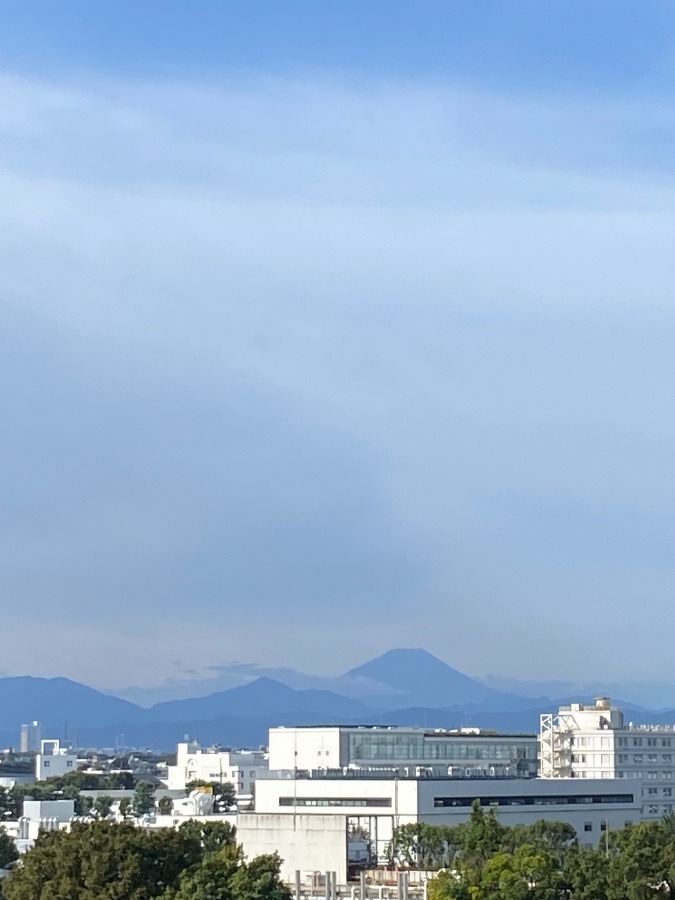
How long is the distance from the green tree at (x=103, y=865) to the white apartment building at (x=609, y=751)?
75.5 metres

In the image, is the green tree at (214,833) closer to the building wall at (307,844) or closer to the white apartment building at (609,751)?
the building wall at (307,844)

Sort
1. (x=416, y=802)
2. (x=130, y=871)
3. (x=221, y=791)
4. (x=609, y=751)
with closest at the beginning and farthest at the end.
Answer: (x=130, y=871), (x=416, y=802), (x=609, y=751), (x=221, y=791)

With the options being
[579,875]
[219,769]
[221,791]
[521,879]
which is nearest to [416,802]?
[521,879]

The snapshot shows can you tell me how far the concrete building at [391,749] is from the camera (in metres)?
117

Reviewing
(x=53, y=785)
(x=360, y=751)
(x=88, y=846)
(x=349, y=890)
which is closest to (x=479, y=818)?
(x=349, y=890)

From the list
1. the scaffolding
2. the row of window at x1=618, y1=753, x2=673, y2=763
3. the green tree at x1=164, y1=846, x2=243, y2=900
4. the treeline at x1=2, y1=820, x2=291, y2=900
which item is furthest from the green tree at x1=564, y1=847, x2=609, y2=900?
the row of window at x1=618, y1=753, x2=673, y2=763

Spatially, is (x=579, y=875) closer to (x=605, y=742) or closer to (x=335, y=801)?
(x=335, y=801)

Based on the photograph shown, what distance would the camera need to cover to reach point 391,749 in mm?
119062

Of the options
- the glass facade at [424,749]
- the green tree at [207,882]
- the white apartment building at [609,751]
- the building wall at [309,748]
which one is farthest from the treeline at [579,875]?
the white apartment building at [609,751]

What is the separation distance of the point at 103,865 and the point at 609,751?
79890 millimetres

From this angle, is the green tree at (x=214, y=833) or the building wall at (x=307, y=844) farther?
the green tree at (x=214, y=833)

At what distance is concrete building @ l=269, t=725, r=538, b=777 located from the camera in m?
117

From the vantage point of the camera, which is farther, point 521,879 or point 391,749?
point 391,749

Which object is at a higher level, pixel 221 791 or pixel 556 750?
pixel 556 750
